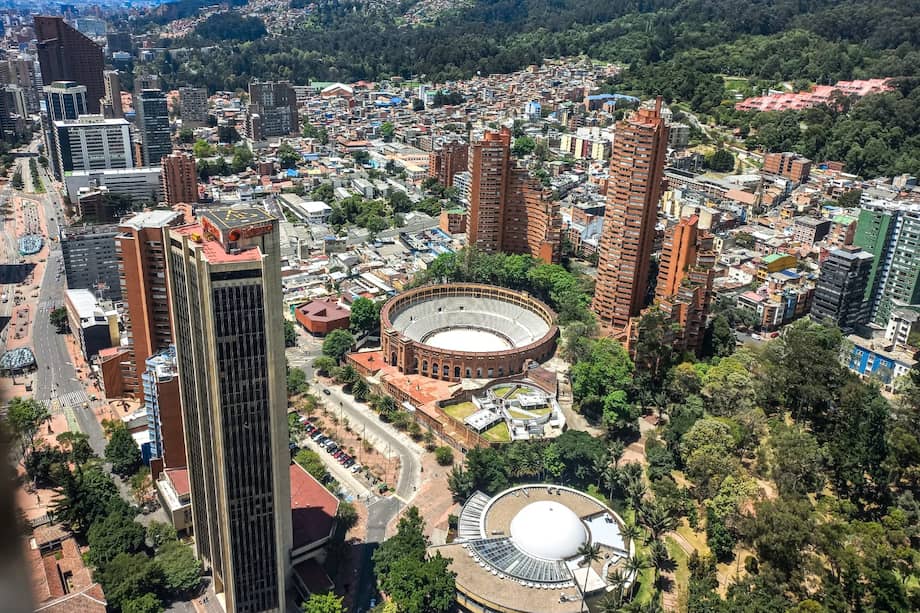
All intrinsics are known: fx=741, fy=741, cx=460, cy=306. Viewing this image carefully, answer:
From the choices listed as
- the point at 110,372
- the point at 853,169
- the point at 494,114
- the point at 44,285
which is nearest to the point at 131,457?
the point at 110,372

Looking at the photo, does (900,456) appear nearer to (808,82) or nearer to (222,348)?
(222,348)

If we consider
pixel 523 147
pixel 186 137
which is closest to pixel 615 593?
pixel 523 147

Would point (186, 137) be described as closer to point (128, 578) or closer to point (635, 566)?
point (128, 578)

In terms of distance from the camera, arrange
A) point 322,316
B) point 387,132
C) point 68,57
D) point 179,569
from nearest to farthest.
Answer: point 179,569
point 322,316
point 68,57
point 387,132

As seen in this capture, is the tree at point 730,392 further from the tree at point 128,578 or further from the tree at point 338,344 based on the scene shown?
the tree at point 128,578

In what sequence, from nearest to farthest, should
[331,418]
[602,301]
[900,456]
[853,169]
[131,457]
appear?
[900,456], [131,457], [331,418], [602,301], [853,169]

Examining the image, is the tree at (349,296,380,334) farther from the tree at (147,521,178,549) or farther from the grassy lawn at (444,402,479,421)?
the tree at (147,521,178,549)
